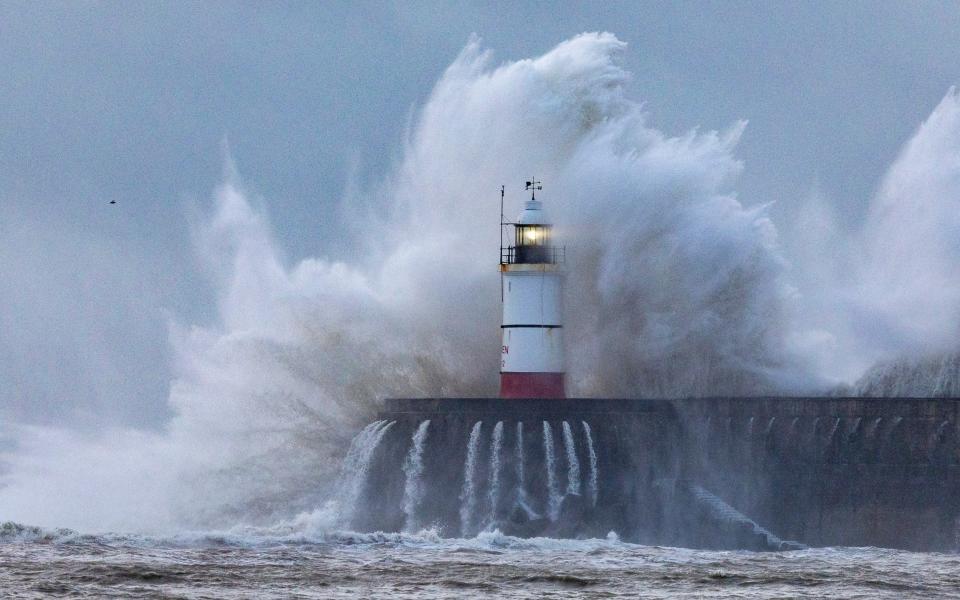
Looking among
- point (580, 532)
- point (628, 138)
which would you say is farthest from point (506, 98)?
point (580, 532)

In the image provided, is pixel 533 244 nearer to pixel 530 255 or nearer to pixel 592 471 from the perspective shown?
pixel 530 255

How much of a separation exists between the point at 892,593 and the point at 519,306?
13386 millimetres

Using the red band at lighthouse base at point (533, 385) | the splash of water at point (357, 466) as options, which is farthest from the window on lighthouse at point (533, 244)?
the splash of water at point (357, 466)

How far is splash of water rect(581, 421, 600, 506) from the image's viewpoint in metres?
37.0

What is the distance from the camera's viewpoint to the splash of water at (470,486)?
36812 mm

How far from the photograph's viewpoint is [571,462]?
3747cm

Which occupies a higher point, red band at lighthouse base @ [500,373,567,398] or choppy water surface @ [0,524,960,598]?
red band at lighthouse base @ [500,373,567,398]

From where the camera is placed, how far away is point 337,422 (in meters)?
43.0

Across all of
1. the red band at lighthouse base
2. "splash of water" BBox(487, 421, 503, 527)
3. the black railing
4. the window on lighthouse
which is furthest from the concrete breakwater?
the window on lighthouse

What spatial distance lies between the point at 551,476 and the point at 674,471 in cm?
244

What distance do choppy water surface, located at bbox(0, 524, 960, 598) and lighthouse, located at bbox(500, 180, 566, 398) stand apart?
5659 millimetres

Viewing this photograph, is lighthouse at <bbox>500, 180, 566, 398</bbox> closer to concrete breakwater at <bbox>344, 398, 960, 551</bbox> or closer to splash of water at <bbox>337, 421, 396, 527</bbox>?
concrete breakwater at <bbox>344, 398, 960, 551</bbox>

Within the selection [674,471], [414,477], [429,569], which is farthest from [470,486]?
[429,569]

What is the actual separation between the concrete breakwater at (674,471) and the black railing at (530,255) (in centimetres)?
378
